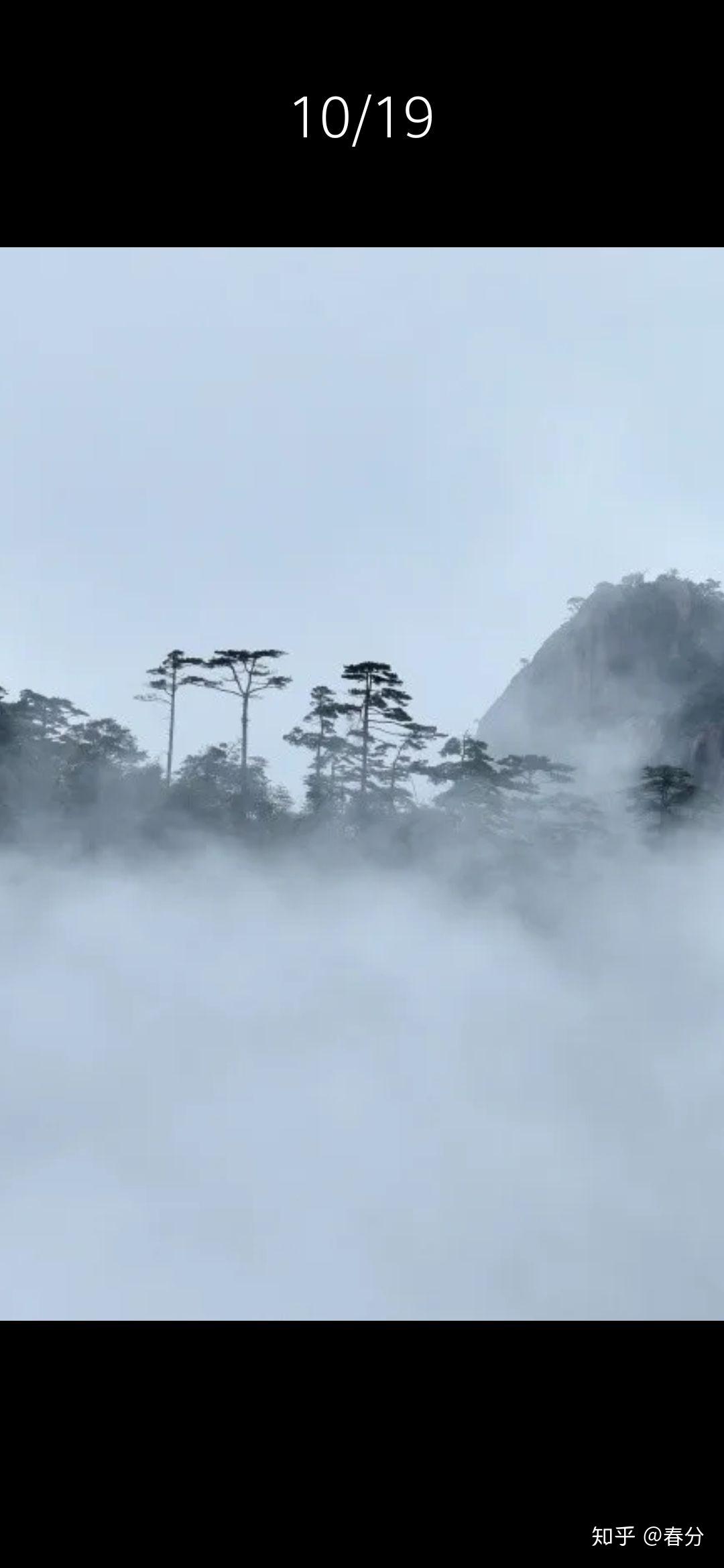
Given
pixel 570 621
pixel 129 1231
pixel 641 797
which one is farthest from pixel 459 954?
pixel 570 621

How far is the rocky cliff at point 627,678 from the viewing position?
57.6 metres

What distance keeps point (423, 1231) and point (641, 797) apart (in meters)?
27.3

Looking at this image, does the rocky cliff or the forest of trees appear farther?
the rocky cliff

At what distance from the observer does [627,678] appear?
198 ft

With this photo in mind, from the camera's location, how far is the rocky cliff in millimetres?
57594

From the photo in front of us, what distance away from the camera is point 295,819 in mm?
38188

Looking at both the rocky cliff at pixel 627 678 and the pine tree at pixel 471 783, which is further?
the rocky cliff at pixel 627 678

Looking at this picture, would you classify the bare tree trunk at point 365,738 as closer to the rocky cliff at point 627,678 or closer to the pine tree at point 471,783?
the pine tree at point 471,783

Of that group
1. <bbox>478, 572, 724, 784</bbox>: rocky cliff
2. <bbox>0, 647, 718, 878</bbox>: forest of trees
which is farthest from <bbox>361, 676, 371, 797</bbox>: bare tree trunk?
<bbox>478, 572, 724, 784</bbox>: rocky cliff

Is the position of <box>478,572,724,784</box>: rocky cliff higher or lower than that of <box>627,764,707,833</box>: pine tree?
higher

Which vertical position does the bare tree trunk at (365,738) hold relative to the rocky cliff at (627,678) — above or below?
below

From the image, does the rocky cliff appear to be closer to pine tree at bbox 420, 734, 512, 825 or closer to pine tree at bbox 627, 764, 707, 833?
pine tree at bbox 627, 764, 707, 833

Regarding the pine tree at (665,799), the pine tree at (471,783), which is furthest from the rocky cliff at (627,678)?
the pine tree at (471,783)

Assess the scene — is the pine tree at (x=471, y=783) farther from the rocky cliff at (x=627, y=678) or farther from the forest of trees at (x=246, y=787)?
the rocky cliff at (x=627, y=678)
